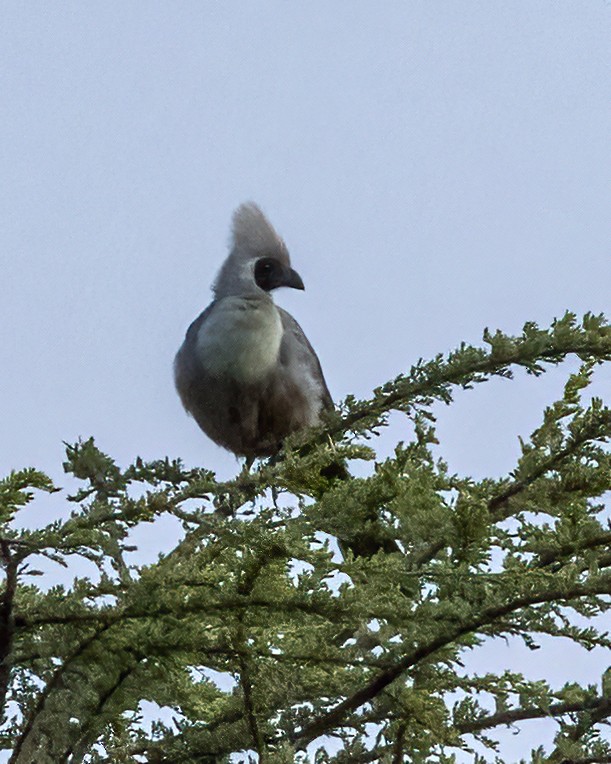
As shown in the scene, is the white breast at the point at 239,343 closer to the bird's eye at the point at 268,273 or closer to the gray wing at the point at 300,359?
the gray wing at the point at 300,359

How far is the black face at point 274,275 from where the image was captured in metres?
4.86

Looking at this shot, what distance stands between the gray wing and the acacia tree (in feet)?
8.02

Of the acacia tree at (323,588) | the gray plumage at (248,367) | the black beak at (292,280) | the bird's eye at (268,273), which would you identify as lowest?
the acacia tree at (323,588)

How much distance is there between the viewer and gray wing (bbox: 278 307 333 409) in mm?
4578

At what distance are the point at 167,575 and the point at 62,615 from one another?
0.73 ft

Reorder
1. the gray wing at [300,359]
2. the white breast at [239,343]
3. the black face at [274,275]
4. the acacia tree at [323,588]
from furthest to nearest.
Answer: the black face at [274,275] → the gray wing at [300,359] → the white breast at [239,343] → the acacia tree at [323,588]

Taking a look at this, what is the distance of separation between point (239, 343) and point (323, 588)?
2.66m

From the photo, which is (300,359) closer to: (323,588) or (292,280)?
(292,280)

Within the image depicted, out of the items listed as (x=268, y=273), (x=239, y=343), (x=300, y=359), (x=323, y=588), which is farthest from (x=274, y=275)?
(x=323, y=588)

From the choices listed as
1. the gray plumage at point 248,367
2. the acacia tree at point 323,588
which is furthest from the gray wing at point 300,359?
the acacia tree at point 323,588

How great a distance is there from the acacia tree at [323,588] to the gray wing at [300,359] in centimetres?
244

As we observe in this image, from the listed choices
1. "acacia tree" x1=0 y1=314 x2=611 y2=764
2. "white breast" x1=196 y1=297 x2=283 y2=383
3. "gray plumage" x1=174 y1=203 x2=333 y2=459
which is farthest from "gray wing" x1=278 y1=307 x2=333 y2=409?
"acacia tree" x1=0 y1=314 x2=611 y2=764

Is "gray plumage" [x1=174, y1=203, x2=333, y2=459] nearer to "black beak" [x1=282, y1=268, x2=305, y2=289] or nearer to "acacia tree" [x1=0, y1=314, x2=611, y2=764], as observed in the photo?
A: "black beak" [x1=282, y1=268, x2=305, y2=289]

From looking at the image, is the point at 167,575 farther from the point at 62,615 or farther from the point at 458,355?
the point at 458,355
